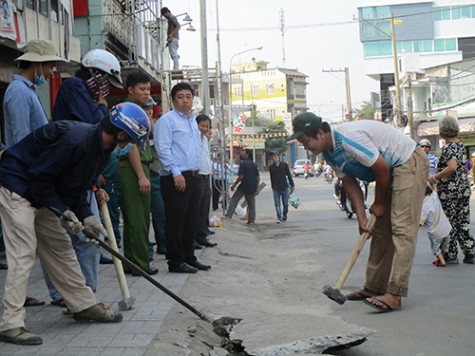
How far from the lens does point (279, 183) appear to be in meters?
18.0

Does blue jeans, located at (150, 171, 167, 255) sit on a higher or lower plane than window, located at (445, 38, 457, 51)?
lower

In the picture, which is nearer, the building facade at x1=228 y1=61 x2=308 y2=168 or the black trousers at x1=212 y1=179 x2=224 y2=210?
the black trousers at x1=212 y1=179 x2=224 y2=210

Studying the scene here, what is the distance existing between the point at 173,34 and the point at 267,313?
1719cm

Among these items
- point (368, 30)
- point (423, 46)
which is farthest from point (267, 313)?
point (423, 46)

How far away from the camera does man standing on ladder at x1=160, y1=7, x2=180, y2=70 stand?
70.8ft

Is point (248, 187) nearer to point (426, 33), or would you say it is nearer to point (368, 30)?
point (368, 30)

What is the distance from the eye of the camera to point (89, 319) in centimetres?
494

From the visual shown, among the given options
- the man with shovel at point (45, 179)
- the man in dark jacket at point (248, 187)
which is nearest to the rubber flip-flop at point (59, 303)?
the man with shovel at point (45, 179)

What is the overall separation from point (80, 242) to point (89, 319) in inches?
25.3

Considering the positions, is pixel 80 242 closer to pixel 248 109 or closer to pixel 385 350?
pixel 385 350

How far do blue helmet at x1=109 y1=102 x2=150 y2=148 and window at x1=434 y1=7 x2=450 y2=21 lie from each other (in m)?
76.9

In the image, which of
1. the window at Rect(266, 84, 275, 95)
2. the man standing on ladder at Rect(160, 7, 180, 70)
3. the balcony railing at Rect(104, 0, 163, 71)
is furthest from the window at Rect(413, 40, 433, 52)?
the balcony railing at Rect(104, 0, 163, 71)

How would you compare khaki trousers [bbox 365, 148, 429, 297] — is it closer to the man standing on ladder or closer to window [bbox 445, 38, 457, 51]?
the man standing on ladder

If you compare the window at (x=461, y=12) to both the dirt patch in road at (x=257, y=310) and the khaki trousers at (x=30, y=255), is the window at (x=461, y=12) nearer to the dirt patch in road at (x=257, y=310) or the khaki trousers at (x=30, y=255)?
the dirt patch in road at (x=257, y=310)
